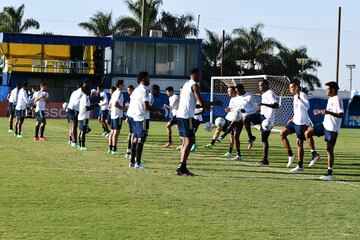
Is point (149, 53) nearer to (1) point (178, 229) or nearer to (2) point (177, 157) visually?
(2) point (177, 157)

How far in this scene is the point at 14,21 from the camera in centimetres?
7931

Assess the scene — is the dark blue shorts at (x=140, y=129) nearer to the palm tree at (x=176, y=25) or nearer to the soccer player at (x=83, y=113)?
the soccer player at (x=83, y=113)

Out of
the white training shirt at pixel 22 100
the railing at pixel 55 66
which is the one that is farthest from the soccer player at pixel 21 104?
the railing at pixel 55 66

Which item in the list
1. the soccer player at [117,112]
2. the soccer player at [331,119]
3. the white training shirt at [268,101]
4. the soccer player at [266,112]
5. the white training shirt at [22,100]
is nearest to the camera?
the soccer player at [331,119]

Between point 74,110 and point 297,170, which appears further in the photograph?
point 74,110

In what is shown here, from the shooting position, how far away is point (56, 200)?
11109 millimetres

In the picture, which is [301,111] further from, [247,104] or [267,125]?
[247,104]

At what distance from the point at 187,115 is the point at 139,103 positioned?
1660mm

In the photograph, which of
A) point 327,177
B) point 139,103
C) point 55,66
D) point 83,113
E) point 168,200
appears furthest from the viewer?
point 55,66

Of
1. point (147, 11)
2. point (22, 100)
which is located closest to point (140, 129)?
point (22, 100)

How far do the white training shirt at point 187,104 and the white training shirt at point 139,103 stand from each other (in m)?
1.18

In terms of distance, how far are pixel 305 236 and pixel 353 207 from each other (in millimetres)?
2718

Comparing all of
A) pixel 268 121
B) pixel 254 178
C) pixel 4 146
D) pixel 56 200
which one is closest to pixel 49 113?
pixel 4 146

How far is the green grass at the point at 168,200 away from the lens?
905cm
